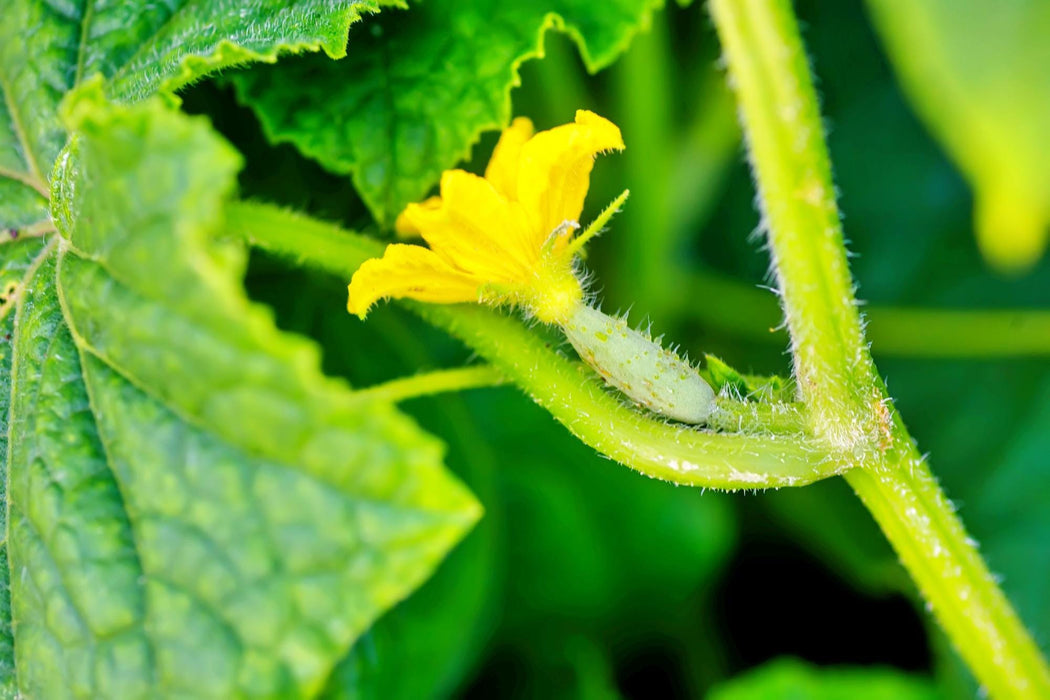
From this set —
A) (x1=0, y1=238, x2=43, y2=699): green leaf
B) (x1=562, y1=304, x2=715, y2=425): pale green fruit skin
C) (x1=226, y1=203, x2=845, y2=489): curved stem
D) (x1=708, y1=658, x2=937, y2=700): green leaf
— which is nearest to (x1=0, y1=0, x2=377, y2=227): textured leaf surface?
(x1=0, y1=238, x2=43, y2=699): green leaf

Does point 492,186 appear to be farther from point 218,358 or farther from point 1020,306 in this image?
point 1020,306

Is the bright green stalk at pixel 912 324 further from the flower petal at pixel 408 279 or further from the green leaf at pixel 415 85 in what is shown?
the flower petal at pixel 408 279

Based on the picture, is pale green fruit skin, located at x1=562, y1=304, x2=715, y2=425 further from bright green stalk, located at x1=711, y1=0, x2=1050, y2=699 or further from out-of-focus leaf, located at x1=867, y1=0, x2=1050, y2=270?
out-of-focus leaf, located at x1=867, y1=0, x2=1050, y2=270

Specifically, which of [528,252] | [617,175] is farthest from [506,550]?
[528,252]

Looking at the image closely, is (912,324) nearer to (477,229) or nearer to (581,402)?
(581,402)

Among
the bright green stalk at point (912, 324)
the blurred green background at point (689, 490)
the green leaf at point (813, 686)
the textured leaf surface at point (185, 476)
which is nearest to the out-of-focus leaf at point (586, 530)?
the blurred green background at point (689, 490)

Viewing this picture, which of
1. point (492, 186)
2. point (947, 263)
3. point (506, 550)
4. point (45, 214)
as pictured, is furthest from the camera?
point (947, 263)
